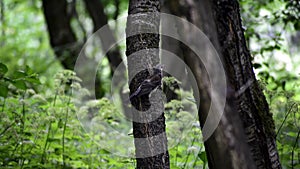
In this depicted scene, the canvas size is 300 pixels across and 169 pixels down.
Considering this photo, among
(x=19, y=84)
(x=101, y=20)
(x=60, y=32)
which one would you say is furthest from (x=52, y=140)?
(x=60, y=32)

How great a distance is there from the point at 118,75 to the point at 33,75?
4.64 meters

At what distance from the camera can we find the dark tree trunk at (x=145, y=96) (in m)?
1.97

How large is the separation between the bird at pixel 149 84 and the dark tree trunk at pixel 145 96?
0.02 metres

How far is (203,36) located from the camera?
2338mm

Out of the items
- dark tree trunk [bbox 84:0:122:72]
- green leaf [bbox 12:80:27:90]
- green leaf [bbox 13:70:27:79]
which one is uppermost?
dark tree trunk [bbox 84:0:122:72]

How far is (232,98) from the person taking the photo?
230 cm

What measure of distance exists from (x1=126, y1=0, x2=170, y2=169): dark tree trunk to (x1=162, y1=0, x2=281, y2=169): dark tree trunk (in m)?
0.33

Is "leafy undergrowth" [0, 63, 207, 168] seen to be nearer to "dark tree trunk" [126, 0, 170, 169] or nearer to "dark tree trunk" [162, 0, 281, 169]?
"dark tree trunk" [162, 0, 281, 169]

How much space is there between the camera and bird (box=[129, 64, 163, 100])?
6.42ft

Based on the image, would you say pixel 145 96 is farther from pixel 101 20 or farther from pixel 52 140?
pixel 101 20

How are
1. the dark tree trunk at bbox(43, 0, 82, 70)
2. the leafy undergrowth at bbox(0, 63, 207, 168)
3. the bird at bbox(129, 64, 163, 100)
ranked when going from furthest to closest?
the dark tree trunk at bbox(43, 0, 82, 70), the leafy undergrowth at bbox(0, 63, 207, 168), the bird at bbox(129, 64, 163, 100)

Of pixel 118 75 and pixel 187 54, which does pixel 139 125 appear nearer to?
pixel 187 54

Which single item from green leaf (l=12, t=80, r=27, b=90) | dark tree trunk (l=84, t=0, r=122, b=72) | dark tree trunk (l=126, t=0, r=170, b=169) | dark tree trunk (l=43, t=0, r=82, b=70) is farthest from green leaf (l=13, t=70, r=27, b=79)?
dark tree trunk (l=43, t=0, r=82, b=70)

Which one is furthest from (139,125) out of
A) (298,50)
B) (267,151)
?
(298,50)
